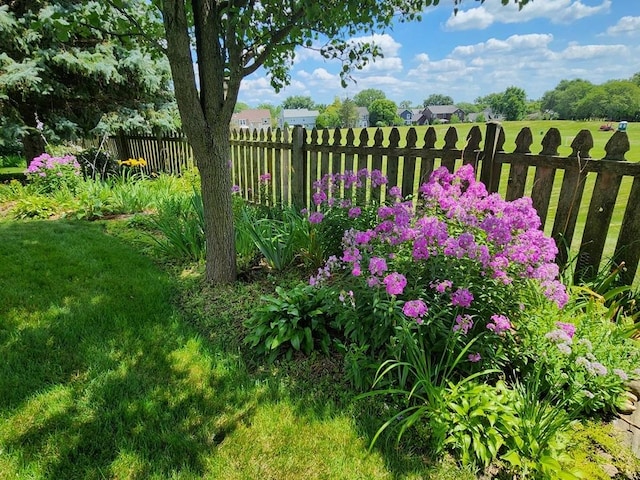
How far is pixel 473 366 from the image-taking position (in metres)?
2.01

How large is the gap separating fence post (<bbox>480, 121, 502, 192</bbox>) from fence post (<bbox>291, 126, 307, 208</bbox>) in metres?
2.31

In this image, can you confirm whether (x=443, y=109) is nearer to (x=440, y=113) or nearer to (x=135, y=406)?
(x=440, y=113)

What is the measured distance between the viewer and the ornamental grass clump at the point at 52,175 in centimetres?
614

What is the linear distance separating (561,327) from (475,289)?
457mm

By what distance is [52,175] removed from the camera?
6.14 m

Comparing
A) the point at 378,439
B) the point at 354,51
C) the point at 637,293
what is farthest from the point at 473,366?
the point at 354,51

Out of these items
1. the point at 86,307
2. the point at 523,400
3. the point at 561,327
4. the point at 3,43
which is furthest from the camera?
the point at 3,43

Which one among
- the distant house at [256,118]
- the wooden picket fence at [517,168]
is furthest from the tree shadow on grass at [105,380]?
the distant house at [256,118]

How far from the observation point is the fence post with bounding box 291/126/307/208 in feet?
15.5

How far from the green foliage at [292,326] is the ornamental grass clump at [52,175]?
5443 mm

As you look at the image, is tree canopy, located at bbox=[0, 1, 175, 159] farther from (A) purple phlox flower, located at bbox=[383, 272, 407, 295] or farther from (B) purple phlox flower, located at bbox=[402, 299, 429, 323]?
(B) purple phlox flower, located at bbox=[402, 299, 429, 323]

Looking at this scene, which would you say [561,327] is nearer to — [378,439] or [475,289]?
[475,289]

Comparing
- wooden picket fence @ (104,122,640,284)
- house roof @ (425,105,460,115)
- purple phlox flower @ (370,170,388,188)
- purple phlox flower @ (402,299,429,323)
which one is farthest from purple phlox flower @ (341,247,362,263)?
house roof @ (425,105,460,115)

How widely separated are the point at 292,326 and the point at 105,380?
113 centimetres
